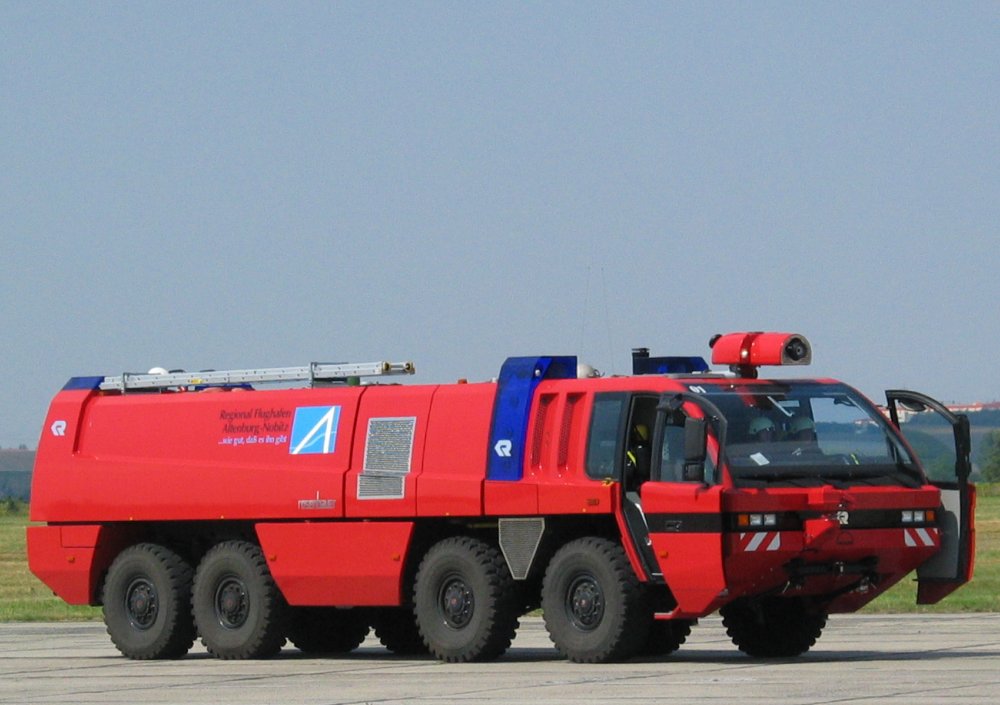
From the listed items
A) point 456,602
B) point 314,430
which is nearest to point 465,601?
point 456,602

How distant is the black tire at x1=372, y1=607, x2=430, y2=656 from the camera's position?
21.2 m

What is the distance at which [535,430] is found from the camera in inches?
733

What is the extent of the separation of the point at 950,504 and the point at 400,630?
18.5ft

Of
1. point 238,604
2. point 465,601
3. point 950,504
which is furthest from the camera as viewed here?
point 238,604

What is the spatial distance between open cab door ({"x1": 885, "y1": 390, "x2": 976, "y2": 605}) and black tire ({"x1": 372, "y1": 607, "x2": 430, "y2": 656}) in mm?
5017

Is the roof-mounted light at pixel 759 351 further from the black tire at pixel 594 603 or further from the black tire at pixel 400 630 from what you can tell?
the black tire at pixel 400 630

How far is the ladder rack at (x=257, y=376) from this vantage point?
798 inches

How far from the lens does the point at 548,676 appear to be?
662 inches

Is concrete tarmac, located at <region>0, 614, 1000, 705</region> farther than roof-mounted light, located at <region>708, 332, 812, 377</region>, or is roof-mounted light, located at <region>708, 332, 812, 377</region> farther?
roof-mounted light, located at <region>708, 332, 812, 377</region>

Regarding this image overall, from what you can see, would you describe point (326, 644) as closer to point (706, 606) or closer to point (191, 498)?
point (191, 498)

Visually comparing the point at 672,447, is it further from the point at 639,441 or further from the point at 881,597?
the point at 881,597

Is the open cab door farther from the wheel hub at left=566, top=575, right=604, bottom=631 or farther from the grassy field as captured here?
the grassy field

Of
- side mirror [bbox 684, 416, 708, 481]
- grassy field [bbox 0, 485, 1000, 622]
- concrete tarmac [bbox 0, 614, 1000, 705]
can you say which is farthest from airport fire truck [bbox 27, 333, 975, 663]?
grassy field [bbox 0, 485, 1000, 622]

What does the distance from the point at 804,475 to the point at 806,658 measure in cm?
187
